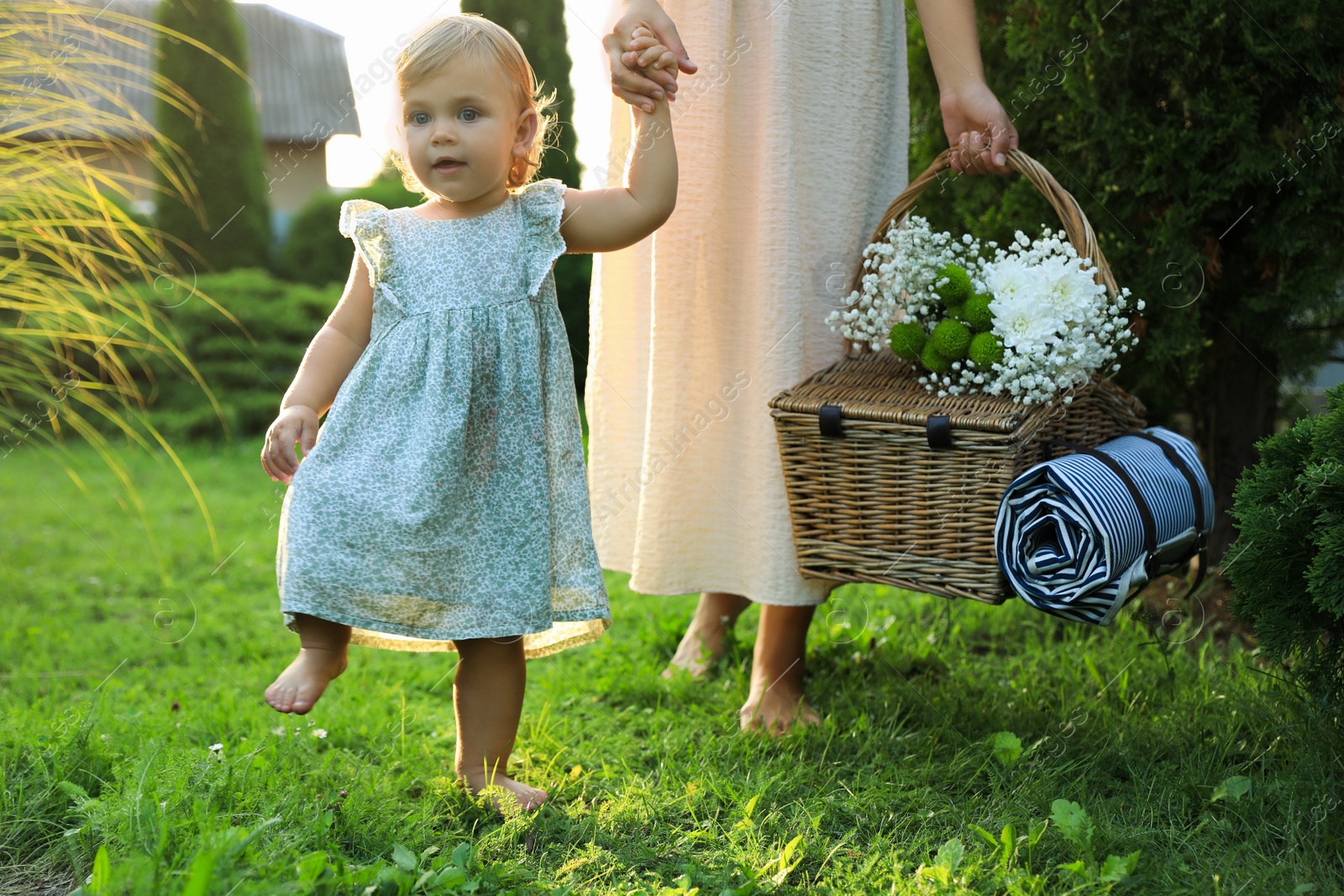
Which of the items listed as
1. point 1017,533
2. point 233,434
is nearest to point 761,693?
point 1017,533

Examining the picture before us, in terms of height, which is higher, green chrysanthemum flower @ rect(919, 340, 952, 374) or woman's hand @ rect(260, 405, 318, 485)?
green chrysanthemum flower @ rect(919, 340, 952, 374)

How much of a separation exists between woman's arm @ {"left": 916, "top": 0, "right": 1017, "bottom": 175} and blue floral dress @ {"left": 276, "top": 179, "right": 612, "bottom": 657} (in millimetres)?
855

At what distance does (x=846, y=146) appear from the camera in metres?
2.25

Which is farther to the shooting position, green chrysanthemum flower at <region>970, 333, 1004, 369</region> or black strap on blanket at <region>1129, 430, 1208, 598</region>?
black strap on blanket at <region>1129, 430, 1208, 598</region>

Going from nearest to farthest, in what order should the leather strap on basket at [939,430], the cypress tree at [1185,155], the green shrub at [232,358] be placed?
the leather strap on basket at [939,430]
the cypress tree at [1185,155]
the green shrub at [232,358]

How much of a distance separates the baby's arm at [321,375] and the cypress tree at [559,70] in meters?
4.63

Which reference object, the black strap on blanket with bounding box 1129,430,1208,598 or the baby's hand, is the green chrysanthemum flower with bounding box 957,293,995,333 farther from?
the baby's hand

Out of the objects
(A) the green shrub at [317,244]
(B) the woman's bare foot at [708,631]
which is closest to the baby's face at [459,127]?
(B) the woman's bare foot at [708,631]

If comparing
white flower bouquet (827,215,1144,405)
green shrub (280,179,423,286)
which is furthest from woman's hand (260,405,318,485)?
green shrub (280,179,423,286)

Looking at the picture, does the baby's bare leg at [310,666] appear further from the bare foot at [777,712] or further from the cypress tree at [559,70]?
the cypress tree at [559,70]

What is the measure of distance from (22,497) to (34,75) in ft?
12.3

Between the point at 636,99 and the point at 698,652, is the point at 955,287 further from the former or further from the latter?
the point at 698,652

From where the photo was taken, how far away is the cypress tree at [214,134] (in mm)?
8781

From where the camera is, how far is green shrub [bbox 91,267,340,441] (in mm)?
7574
